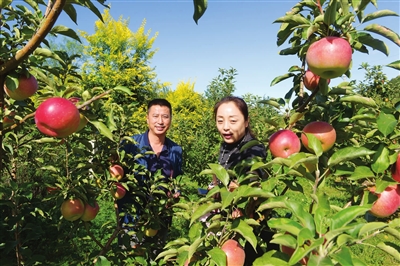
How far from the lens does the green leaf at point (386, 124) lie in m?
1.05

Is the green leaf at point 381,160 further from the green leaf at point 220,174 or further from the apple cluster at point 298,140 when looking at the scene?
the green leaf at point 220,174

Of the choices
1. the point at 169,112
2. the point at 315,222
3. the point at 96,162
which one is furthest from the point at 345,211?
the point at 169,112

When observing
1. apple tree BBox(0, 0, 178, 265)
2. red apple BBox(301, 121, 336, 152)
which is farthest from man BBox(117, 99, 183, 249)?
red apple BBox(301, 121, 336, 152)

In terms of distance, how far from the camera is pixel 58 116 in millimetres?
1143

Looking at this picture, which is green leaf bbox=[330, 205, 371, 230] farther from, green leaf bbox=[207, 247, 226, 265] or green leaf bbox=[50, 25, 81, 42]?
green leaf bbox=[50, 25, 81, 42]

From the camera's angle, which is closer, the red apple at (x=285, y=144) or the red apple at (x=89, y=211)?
the red apple at (x=285, y=144)

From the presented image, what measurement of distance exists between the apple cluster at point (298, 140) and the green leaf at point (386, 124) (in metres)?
0.22

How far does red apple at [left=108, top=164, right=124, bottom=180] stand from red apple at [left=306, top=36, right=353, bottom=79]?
4.66 feet

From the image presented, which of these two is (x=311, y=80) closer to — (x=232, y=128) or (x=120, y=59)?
(x=232, y=128)

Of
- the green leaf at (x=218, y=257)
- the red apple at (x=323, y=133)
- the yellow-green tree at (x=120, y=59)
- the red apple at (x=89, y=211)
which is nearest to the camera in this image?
the green leaf at (x=218, y=257)

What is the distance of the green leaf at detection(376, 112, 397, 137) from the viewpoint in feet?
3.43

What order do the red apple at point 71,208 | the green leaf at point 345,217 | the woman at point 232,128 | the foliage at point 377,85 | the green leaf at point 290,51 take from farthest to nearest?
1. the foliage at point 377,85
2. the woman at point 232,128
3. the red apple at point 71,208
4. the green leaf at point 290,51
5. the green leaf at point 345,217

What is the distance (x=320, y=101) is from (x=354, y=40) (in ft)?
1.01

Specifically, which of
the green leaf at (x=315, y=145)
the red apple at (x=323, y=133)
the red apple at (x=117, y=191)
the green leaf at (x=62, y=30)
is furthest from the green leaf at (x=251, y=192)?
the red apple at (x=117, y=191)
